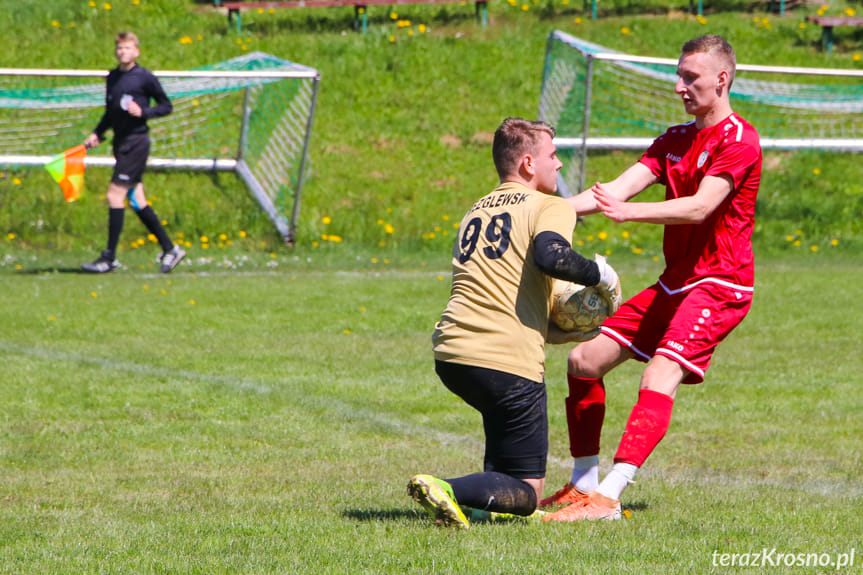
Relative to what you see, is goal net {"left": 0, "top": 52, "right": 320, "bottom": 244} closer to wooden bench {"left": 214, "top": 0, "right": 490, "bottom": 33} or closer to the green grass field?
the green grass field

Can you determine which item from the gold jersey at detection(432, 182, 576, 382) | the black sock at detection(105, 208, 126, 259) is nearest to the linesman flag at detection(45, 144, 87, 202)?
the black sock at detection(105, 208, 126, 259)

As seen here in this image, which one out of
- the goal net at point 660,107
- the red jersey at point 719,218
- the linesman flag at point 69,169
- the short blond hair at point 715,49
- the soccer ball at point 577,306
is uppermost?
the short blond hair at point 715,49

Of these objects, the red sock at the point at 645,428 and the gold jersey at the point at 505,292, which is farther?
the red sock at the point at 645,428

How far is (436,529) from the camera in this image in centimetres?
421

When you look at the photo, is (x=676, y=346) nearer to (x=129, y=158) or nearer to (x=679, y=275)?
(x=679, y=275)

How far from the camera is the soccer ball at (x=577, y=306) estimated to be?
4.46 m

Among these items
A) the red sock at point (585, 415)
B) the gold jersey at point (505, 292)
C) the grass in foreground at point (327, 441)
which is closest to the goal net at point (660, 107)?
the grass in foreground at point (327, 441)

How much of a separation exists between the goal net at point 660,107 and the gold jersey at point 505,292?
40.7ft

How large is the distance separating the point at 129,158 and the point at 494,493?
892 cm

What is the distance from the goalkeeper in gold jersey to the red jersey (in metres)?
0.55

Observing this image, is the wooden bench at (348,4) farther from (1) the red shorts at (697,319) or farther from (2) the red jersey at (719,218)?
(1) the red shorts at (697,319)

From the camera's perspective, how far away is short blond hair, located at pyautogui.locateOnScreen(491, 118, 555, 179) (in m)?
4.46

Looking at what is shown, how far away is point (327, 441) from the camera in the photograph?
620 centimetres

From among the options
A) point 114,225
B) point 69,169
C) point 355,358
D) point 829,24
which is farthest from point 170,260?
point 829,24
